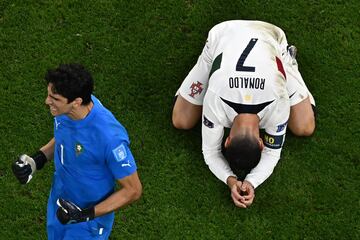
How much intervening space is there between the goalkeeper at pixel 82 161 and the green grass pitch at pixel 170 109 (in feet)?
4.32

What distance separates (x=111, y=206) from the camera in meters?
4.75

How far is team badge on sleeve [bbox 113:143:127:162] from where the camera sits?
4523 mm

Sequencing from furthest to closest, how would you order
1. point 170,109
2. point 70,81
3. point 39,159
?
point 170,109
point 39,159
point 70,81

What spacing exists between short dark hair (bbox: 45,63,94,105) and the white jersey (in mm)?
1536

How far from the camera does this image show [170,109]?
22.9ft

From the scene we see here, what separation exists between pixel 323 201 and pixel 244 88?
5.68 ft

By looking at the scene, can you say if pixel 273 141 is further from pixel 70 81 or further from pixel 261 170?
pixel 70 81

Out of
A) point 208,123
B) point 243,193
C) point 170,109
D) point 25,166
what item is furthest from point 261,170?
point 25,166

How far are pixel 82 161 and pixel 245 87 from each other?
1.62 m

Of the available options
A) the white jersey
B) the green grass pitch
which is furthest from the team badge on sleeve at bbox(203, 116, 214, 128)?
the green grass pitch

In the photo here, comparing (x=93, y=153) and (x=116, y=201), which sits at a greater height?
(x=93, y=153)

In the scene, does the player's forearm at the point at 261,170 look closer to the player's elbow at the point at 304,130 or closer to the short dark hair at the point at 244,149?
the short dark hair at the point at 244,149

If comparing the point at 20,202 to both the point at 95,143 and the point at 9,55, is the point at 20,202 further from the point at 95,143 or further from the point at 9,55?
the point at 95,143

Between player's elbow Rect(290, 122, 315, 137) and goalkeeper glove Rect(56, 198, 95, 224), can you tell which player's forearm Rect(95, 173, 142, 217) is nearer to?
goalkeeper glove Rect(56, 198, 95, 224)
